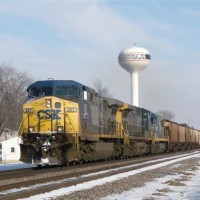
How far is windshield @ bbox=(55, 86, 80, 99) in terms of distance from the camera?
20688mm

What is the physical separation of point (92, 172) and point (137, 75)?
94333mm

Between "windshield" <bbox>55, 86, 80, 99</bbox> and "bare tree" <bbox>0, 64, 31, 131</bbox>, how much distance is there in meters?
48.0

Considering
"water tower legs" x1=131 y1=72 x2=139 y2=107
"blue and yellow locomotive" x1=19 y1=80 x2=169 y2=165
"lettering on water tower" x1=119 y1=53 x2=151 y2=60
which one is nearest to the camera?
"blue and yellow locomotive" x1=19 y1=80 x2=169 y2=165

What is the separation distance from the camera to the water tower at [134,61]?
349ft

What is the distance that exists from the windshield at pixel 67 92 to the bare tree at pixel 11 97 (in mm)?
47971

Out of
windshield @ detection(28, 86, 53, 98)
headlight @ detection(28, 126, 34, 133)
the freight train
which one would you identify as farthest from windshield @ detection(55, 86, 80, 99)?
headlight @ detection(28, 126, 34, 133)

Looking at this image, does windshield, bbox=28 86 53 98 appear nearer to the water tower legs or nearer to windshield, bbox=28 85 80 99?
windshield, bbox=28 85 80 99

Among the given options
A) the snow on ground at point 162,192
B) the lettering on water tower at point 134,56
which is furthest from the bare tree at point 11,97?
the snow on ground at point 162,192

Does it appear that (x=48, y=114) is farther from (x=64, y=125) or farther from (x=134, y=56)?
(x=134, y=56)

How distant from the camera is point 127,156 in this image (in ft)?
101

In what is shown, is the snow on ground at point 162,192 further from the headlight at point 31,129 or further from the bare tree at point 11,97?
the bare tree at point 11,97

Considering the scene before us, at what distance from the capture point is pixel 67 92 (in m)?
20.8

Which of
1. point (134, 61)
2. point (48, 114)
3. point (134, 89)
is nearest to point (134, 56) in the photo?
point (134, 61)

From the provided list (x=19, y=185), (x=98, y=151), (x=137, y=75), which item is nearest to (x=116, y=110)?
(x=98, y=151)
